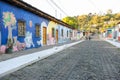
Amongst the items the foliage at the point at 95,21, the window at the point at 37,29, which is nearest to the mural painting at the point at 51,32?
the window at the point at 37,29

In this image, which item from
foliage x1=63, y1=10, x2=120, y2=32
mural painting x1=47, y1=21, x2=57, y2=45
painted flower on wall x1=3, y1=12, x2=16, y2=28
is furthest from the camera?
foliage x1=63, y1=10, x2=120, y2=32

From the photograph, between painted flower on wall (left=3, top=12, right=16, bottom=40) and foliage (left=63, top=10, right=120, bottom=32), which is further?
foliage (left=63, top=10, right=120, bottom=32)

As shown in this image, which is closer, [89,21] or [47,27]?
[47,27]

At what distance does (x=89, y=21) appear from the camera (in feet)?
457

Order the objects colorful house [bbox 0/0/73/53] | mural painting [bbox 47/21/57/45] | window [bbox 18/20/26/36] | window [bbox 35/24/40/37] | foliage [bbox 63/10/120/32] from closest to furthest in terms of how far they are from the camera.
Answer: colorful house [bbox 0/0/73/53]
window [bbox 18/20/26/36]
window [bbox 35/24/40/37]
mural painting [bbox 47/21/57/45]
foliage [bbox 63/10/120/32]

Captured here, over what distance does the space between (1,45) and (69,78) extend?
8.86 m

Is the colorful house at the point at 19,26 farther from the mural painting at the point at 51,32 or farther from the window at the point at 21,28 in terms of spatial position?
the mural painting at the point at 51,32

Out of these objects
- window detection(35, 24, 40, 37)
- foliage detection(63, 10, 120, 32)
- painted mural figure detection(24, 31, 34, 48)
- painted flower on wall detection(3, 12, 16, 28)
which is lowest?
painted mural figure detection(24, 31, 34, 48)

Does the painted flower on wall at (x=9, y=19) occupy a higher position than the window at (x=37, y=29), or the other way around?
the painted flower on wall at (x=9, y=19)

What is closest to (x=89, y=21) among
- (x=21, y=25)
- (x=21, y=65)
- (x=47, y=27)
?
(x=47, y=27)

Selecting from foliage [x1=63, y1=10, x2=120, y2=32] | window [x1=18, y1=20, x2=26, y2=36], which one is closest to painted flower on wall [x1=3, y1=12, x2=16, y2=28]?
window [x1=18, y1=20, x2=26, y2=36]

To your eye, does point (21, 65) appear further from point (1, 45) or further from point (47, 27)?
point (47, 27)

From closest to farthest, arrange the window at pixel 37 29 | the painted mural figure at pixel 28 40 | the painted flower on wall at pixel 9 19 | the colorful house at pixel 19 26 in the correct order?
the colorful house at pixel 19 26 < the painted flower on wall at pixel 9 19 < the painted mural figure at pixel 28 40 < the window at pixel 37 29

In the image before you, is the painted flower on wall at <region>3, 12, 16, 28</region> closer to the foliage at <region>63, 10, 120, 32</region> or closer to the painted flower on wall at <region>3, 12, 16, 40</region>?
the painted flower on wall at <region>3, 12, 16, 40</region>
